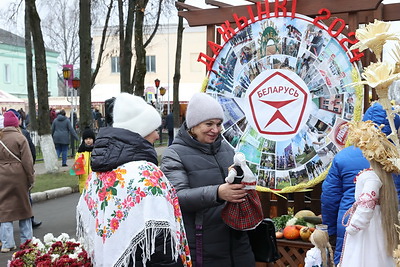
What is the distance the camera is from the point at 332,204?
4.42 meters

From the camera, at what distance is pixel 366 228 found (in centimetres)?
368

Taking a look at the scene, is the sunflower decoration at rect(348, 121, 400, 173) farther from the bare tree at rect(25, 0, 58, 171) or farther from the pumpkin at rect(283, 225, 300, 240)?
the bare tree at rect(25, 0, 58, 171)

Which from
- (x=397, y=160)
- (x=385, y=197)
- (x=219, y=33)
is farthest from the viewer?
(x=219, y=33)

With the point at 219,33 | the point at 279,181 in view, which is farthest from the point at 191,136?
the point at 219,33

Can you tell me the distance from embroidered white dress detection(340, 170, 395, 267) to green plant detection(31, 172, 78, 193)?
10.2 metres

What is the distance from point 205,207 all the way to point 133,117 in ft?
2.54

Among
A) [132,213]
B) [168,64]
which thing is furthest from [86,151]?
[168,64]

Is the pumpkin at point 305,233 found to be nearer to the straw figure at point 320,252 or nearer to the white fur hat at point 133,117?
the straw figure at point 320,252

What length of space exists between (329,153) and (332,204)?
1.28 metres

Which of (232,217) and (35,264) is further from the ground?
(232,217)

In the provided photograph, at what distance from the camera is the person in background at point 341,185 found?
13.6ft

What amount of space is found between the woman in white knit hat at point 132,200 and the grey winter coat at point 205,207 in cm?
46

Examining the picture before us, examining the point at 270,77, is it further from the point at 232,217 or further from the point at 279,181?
the point at 232,217

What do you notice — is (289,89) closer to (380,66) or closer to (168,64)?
(380,66)
